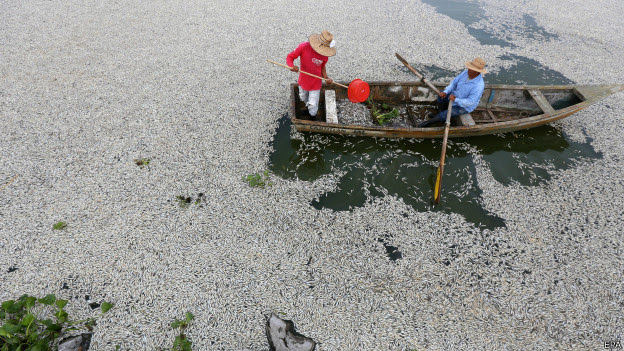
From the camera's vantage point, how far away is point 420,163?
602 centimetres

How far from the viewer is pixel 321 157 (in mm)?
6055

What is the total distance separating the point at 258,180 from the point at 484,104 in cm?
553

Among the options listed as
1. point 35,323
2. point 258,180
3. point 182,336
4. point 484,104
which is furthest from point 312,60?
point 35,323

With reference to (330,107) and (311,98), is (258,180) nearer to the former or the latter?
(311,98)

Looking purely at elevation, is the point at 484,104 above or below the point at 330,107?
below

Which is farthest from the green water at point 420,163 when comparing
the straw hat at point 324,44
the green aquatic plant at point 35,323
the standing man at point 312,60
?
the green aquatic plant at point 35,323

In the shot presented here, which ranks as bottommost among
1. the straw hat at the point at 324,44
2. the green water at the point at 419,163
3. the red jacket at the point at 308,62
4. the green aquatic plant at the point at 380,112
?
the green water at the point at 419,163

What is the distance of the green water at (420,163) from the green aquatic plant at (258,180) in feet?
0.94

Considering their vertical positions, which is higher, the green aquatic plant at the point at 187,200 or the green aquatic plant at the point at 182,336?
the green aquatic plant at the point at 187,200

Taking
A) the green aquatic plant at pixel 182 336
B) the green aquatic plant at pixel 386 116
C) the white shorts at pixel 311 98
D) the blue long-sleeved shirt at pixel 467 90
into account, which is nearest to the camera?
the green aquatic plant at pixel 182 336

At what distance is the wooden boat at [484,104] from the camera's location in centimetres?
611

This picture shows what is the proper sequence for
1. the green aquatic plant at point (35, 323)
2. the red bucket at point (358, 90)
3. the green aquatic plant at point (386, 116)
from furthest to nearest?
the green aquatic plant at point (386, 116), the red bucket at point (358, 90), the green aquatic plant at point (35, 323)

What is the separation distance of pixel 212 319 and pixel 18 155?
498 centimetres

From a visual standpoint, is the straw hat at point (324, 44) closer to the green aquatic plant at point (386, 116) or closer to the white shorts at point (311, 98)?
the white shorts at point (311, 98)
